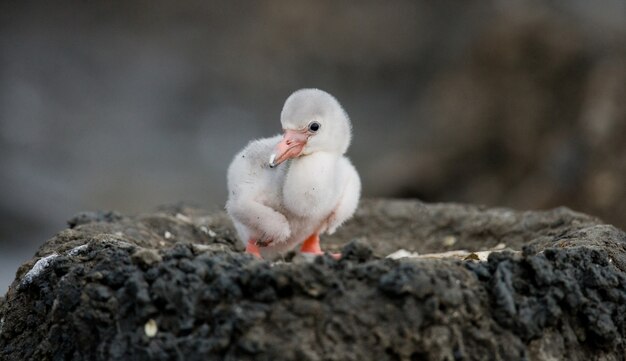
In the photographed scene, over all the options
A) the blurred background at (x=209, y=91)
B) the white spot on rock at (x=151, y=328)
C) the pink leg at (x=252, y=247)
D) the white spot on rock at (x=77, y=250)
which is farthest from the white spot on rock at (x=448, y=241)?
the blurred background at (x=209, y=91)

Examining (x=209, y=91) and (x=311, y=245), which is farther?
(x=209, y=91)

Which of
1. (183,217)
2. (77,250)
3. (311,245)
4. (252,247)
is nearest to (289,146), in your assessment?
(252,247)

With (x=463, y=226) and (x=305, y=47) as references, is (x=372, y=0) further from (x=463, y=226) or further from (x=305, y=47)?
(x=463, y=226)

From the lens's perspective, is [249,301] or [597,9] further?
[597,9]

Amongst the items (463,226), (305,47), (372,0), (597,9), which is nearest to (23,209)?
(305,47)

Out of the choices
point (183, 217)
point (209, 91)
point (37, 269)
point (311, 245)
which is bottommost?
point (37, 269)

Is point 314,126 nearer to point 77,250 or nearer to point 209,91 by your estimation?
point 77,250

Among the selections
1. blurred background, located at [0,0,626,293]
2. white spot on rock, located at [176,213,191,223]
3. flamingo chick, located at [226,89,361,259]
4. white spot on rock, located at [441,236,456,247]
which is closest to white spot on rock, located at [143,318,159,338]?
flamingo chick, located at [226,89,361,259]

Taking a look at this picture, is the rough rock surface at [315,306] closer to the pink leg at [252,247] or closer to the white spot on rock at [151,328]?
the white spot on rock at [151,328]

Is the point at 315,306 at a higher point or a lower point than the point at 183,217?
lower
